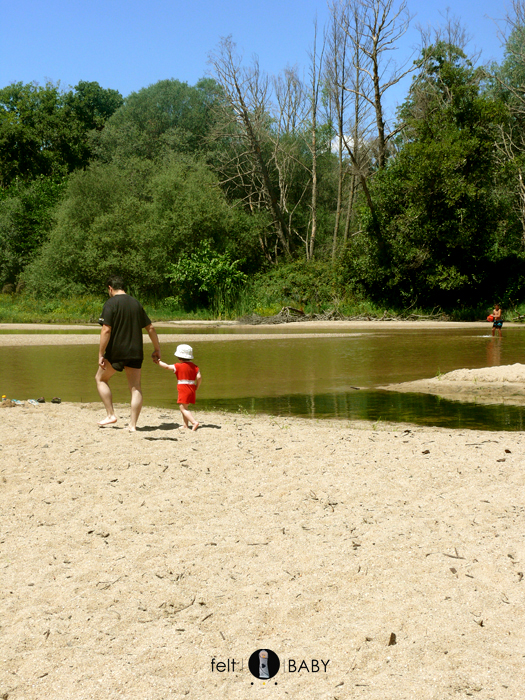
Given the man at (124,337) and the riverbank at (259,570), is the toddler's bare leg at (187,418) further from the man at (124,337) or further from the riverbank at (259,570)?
the riverbank at (259,570)


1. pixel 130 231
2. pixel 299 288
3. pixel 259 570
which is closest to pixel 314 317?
pixel 299 288

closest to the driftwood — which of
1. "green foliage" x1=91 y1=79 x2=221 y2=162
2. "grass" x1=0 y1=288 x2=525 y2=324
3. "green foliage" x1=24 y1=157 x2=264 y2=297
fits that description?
"grass" x1=0 y1=288 x2=525 y2=324

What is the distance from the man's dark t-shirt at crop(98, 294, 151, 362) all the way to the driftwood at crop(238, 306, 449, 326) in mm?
25239

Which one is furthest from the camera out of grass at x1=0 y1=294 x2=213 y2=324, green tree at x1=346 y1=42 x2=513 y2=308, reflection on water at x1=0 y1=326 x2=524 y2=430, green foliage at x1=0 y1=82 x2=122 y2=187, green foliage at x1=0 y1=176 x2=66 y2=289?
green foliage at x1=0 y1=82 x2=122 y2=187

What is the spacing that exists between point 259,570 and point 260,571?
2cm

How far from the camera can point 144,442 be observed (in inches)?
288

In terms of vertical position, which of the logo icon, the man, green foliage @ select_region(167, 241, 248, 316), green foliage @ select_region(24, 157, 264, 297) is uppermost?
green foliage @ select_region(24, 157, 264, 297)

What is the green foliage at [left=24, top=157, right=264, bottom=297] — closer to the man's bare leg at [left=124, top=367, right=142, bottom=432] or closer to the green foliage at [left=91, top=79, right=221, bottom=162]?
the green foliage at [left=91, top=79, right=221, bottom=162]

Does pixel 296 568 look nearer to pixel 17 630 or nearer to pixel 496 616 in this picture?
pixel 496 616

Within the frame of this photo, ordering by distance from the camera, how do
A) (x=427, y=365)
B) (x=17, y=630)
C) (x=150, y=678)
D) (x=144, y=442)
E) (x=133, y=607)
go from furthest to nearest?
(x=427, y=365) → (x=144, y=442) → (x=133, y=607) → (x=17, y=630) → (x=150, y=678)

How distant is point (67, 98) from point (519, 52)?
142ft

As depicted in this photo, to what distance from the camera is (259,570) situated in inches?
166

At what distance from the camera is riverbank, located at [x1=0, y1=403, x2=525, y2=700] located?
3213 millimetres

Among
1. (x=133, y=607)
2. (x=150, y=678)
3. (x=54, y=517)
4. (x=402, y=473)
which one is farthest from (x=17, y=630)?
(x=402, y=473)
